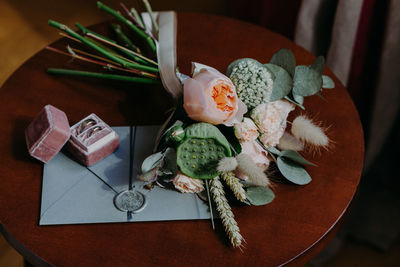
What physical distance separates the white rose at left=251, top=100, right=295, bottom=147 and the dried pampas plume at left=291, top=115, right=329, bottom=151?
0.03 m

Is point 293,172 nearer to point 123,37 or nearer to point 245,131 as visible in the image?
point 245,131

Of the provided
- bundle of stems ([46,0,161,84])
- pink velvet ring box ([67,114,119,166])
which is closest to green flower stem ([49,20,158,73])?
bundle of stems ([46,0,161,84])

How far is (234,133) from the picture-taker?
0.83 metres

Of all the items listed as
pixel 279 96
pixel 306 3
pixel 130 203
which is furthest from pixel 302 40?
pixel 130 203

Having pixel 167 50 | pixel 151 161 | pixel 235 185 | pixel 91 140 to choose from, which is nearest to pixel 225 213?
pixel 235 185

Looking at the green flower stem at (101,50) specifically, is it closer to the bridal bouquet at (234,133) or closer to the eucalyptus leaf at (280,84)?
the bridal bouquet at (234,133)

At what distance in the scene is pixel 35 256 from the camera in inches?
30.0

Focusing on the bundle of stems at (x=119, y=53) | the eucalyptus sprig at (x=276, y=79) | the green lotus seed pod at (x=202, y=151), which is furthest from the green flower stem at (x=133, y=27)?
the green lotus seed pod at (x=202, y=151)

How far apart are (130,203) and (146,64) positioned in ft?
1.09

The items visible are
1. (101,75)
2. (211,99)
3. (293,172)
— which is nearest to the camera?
(211,99)

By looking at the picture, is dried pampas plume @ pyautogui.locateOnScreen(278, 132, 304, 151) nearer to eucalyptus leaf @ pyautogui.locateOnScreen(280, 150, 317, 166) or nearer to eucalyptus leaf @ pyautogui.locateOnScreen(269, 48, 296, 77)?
eucalyptus leaf @ pyautogui.locateOnScreen(280, 150, 317, 166)

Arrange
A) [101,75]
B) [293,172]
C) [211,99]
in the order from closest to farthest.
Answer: [211,99] → [293,172] → [101,75]

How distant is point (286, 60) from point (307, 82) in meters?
0.06

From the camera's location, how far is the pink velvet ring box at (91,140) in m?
0.86
